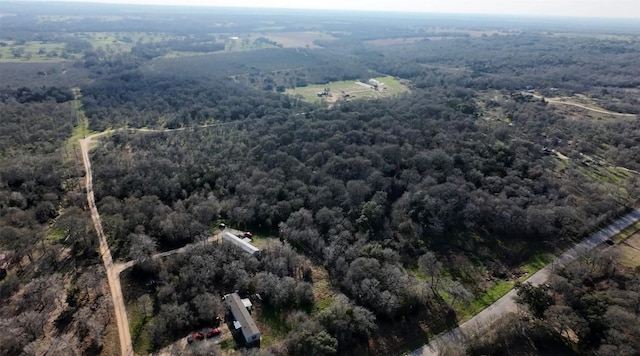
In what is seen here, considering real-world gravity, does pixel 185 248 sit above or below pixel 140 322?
above

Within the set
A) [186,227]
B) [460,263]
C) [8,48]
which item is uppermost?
[8,48]

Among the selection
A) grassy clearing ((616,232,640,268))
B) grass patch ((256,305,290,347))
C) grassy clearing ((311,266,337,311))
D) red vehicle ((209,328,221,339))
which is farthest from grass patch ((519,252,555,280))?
red vehicle ((209,328,221,339))

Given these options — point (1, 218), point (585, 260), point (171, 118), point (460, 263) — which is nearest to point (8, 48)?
point (171, 118)

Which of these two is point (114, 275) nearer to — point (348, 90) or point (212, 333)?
point (212, 333)

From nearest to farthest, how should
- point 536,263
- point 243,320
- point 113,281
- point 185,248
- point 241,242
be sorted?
point 243,320, point 113,281, point 185,248, point 536,263, point 241,242

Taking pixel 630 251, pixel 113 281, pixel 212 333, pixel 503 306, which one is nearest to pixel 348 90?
pixel 630 251

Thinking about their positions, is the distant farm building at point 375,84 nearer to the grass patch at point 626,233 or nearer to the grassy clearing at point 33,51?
the grass patch at point 626,233

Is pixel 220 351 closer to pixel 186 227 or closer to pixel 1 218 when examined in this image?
pixel 186 227
